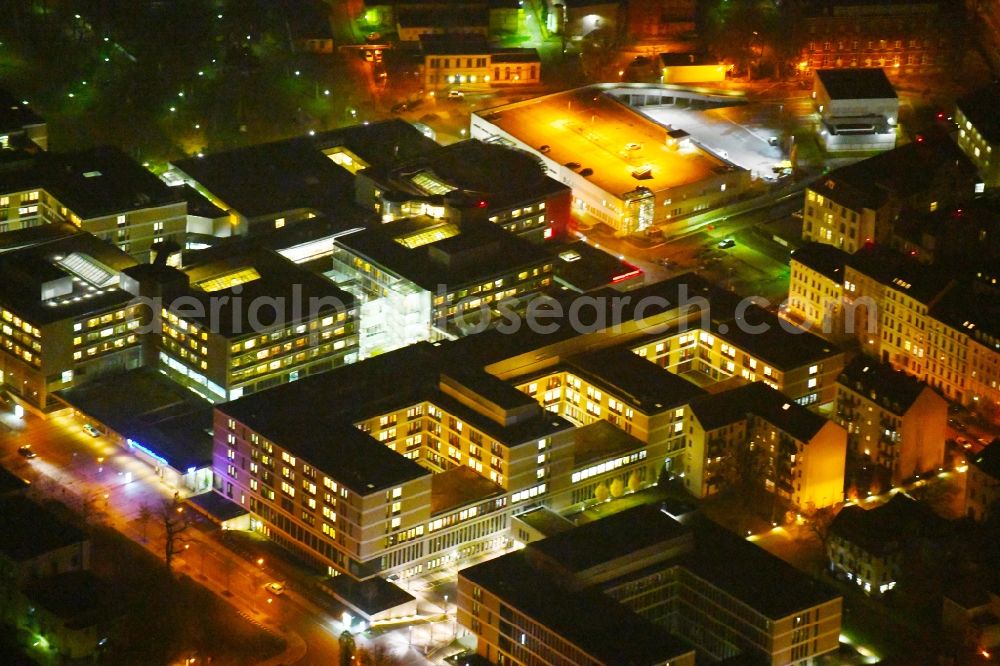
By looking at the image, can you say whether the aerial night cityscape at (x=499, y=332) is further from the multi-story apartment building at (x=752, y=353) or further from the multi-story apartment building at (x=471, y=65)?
the multi-story apartment building at (x=471, y=65)

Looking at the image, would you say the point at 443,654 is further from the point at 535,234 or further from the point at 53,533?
the point at 535,234

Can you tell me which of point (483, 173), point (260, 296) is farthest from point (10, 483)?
point (483, 173)

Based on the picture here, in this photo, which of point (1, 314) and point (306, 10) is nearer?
point (1, 314)

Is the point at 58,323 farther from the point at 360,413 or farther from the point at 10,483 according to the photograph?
the point at 360,413

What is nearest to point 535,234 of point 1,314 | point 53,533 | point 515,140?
point 515,140

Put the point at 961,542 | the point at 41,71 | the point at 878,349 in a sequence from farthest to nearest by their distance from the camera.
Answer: the point at 41,71
the point at 878,349
the point at 961,542

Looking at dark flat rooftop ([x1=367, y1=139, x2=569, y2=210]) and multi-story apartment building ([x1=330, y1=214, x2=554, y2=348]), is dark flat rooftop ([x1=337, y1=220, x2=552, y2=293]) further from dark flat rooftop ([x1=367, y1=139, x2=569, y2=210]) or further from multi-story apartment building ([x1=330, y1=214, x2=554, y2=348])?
dark flat rooftop ([x1=367, y1=139, x2=569, y2=210])
